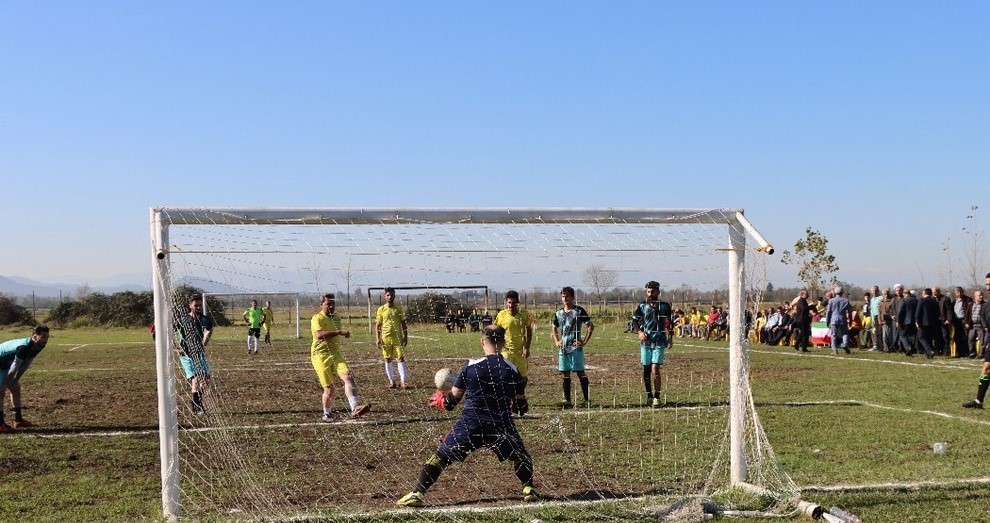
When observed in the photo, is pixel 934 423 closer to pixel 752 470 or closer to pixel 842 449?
pixel 842 449

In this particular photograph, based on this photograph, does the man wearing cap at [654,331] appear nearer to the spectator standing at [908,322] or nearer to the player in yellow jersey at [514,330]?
the player in yellow jersey at [514,330]

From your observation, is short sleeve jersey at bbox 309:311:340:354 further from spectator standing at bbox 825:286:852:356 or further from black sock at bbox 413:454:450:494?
spectator standing at bbox 825:286:852:356

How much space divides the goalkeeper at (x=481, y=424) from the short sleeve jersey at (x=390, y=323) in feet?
23.9

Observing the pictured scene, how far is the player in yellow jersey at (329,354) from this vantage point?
12000 millimetres

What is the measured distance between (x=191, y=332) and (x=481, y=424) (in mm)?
3185

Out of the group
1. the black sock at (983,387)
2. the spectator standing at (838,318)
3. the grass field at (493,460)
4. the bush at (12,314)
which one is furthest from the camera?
the bush at (12,314)

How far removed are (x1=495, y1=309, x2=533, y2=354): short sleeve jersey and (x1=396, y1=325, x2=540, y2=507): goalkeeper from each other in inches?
173

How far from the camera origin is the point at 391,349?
1620cm

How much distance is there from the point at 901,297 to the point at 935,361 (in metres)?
2.87

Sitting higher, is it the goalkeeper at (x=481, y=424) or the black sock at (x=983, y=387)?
the goalkeeper at (x=481, y=424)

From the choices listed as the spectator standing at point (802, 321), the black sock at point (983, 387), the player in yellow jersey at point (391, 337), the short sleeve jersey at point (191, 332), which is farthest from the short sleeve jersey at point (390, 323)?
the spectator standing at point (802, 321)

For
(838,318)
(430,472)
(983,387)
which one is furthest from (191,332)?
(838,318)

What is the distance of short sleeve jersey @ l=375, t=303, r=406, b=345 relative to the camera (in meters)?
15.1

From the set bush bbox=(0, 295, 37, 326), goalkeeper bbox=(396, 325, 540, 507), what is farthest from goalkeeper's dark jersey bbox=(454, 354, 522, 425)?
bush bbox=(0, 295, 37, 326)
